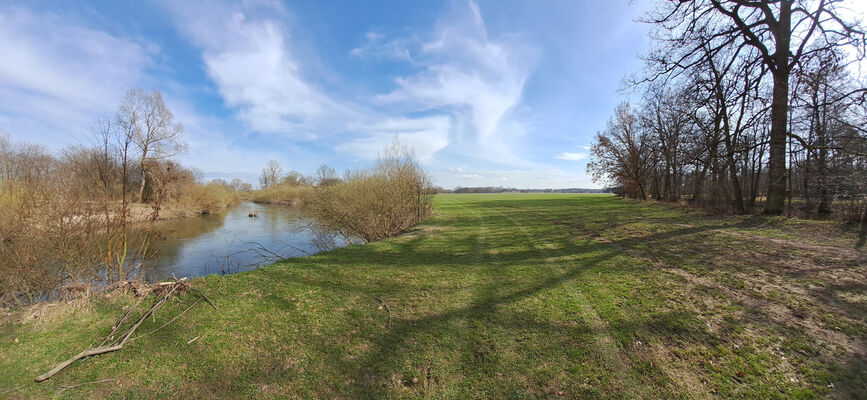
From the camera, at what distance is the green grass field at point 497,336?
2748 millimetres

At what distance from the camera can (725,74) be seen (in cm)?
1274

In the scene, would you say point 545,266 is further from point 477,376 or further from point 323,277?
point 323,277

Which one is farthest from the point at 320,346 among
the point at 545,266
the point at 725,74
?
the point at 725,74

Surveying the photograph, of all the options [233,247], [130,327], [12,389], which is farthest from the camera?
[233,247]

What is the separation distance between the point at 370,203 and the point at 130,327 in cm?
990

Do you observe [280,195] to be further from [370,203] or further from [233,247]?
[370,203]

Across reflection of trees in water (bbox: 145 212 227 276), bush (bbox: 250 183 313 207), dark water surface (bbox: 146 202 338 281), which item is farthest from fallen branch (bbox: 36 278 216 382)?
bush (bbox: 250 183 313 207)

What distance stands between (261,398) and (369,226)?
1070 centimetres

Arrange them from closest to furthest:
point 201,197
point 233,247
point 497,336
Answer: point 497,336 < point 233,247 < point 201,197

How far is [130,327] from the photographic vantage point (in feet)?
12.5

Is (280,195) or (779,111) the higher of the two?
(779,111)

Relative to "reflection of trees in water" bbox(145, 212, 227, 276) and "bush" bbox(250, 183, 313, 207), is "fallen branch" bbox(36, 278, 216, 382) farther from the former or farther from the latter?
"bush" bbox(250, 183, 313, 207)

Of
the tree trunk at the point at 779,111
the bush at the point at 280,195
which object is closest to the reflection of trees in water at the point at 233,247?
the tree trunk at the point at 779,111

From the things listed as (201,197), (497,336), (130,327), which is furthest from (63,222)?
(201,197)
